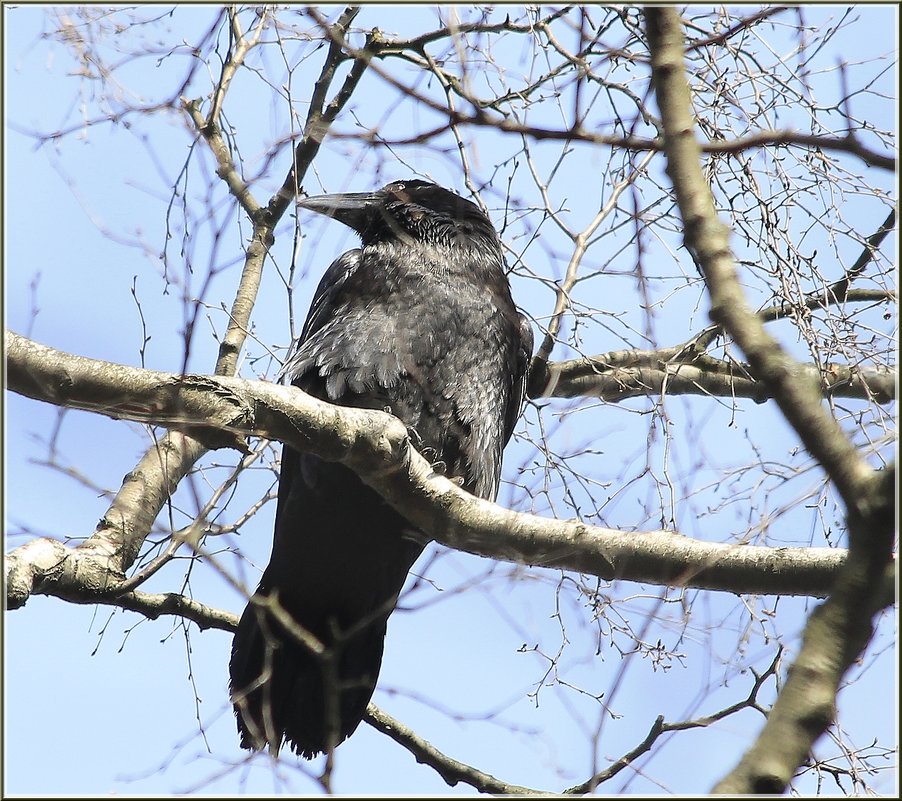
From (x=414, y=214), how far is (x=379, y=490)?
2.02 meters

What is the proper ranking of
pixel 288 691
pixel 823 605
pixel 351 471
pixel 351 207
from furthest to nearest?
pixel 351 207, pixel 288 691, pixel 351 471, pixel 823 605

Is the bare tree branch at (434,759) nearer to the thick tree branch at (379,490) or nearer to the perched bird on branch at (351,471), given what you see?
the perched bird on branch at (351,471)

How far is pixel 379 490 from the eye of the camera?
3.42 metres

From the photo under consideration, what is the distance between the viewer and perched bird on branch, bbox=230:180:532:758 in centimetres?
423

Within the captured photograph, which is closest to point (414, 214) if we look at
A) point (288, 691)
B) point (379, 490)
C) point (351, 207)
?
point (351, 207)

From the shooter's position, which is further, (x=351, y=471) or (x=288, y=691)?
(x=288, y=691)

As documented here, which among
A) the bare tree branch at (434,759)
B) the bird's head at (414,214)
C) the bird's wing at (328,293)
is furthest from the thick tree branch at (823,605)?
the bird's head at (414,214)

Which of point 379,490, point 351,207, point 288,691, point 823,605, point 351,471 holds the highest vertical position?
point 351,207

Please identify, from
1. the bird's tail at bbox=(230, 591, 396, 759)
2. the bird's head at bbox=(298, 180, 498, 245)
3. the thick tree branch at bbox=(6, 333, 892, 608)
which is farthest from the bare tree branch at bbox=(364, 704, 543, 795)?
the bird's head at bbox=(298, 180, 498, 245)

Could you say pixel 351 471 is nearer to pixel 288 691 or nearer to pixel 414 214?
pixel 288 691

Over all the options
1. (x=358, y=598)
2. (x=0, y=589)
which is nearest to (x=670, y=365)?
(x=358, y=598)

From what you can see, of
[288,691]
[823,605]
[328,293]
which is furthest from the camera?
[328,293]

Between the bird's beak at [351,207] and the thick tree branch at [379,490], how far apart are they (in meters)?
2.01

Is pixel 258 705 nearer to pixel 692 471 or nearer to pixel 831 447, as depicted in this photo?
pixel 692 471
